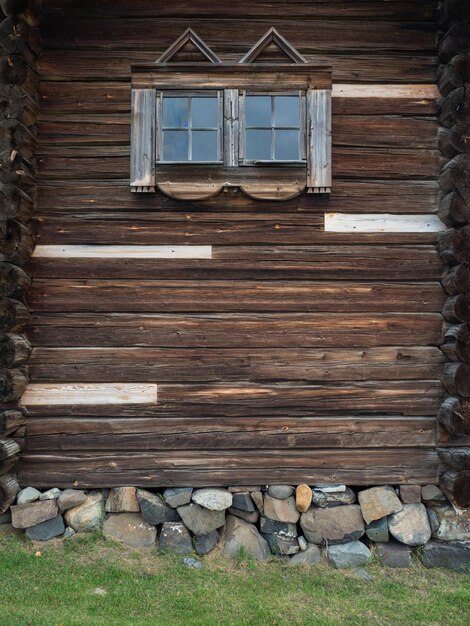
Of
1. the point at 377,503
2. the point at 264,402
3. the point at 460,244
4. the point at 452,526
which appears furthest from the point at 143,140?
the point at 452,526

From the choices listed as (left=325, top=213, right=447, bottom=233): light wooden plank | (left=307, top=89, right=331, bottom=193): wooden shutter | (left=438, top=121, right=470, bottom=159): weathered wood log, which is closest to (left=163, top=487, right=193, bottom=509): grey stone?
(left=325, top=213, right=447, bottom=233): light wooden plank

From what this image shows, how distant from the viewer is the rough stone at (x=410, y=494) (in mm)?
4914

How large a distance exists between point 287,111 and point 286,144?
0.97 feet

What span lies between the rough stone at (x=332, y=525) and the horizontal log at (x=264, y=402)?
85cm

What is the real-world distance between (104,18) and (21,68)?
0.90 meters

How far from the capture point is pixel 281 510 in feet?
16.0

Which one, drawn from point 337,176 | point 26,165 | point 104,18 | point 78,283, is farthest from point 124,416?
point 104,18

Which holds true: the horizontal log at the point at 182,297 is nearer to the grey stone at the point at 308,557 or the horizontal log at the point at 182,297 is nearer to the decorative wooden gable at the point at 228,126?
the decorative wooden gable at the point at 228,126

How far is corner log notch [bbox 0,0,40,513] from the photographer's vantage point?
15.4ft

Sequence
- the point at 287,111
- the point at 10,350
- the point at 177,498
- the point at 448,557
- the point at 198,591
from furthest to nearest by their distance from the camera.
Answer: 1. the point at 287,111
2. the point at 177,498
3. the point at 448,557
4. the point at 10,350
5. the point at 198,591

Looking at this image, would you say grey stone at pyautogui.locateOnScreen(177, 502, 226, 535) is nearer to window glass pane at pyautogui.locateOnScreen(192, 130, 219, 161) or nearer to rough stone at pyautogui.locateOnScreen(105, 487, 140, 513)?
rough stone at pyautogui.locateOnScreen(105, 487, 140, 513)

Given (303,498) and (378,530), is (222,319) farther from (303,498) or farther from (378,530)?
(378,530)

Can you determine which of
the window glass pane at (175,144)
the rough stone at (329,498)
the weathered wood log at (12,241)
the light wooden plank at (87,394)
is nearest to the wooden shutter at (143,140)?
the window glass pane at (175,144)

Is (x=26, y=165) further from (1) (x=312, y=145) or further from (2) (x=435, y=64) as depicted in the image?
(2) (x=435, y=64)
